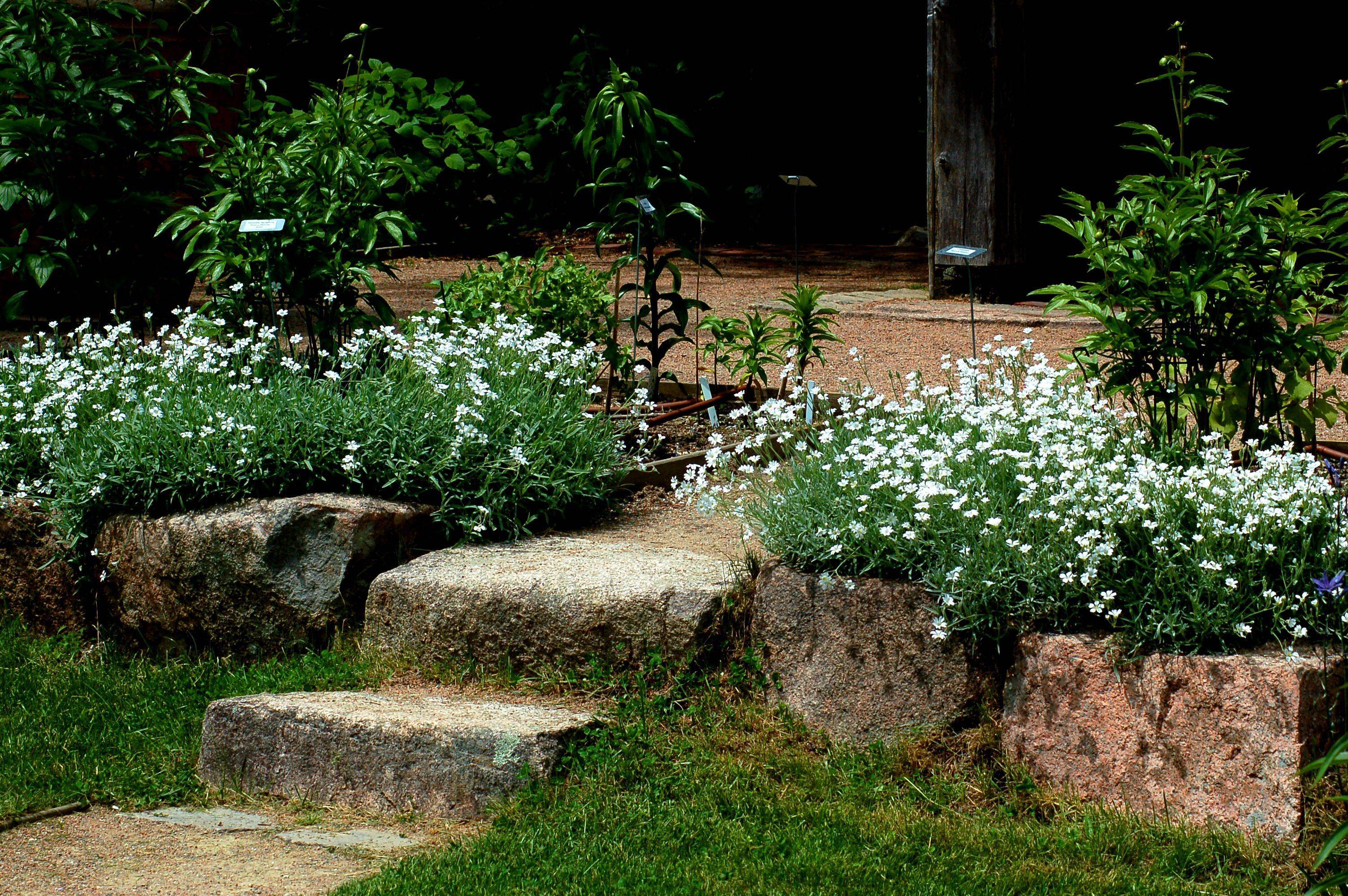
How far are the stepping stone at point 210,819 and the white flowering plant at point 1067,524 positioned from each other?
144 centimetres

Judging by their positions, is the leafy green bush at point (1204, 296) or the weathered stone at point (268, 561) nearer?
→ the leafy green bush at point (1204, 296)

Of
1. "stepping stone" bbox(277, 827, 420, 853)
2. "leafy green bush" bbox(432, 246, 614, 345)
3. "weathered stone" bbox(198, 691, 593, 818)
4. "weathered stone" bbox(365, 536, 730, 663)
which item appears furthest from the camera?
"leafy green bush" bbox(432, 246, 614, 345)

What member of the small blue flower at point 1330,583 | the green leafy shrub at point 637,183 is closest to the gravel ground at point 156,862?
the small blue flower at point 1330,583

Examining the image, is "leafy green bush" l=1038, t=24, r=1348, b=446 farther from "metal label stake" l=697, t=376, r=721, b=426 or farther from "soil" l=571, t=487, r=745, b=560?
"metal label stake" l=697, t=376, r=721, b=426

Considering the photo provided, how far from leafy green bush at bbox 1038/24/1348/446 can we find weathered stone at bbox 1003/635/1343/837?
909 millimetres

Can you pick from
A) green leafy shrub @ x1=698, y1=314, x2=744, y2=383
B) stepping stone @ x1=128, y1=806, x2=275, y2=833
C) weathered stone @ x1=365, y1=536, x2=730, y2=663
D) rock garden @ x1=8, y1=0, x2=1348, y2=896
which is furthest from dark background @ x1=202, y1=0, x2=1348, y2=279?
stepping stone @ x1=128, y1=806, x2=275, y2=833

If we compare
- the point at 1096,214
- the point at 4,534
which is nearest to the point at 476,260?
the point at 4,534

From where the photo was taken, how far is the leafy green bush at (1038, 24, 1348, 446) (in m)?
3.83

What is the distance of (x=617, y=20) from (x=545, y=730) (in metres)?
12.8

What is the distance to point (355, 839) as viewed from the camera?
133 inches

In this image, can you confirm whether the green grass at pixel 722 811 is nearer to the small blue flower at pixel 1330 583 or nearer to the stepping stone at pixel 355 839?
the stepping stone at pixel 355 839

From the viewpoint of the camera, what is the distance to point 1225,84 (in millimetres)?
13008

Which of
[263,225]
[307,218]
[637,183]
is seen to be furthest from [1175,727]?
[307,218]

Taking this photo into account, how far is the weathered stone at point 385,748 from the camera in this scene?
3445 millimetres
